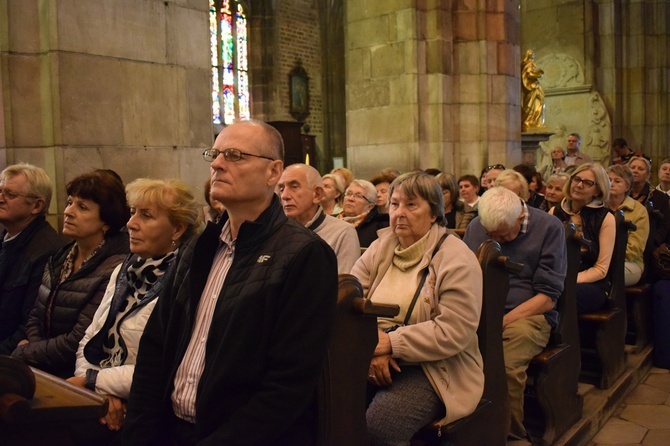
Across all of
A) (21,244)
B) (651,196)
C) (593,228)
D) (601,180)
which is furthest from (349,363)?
(651,196)

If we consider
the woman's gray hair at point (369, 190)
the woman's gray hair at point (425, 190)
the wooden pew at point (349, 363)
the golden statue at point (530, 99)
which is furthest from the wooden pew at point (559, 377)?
the golden statue at point (530, 99)

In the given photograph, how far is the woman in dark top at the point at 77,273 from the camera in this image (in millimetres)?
2947

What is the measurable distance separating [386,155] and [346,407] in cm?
695

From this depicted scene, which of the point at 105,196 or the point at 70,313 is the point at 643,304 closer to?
the point at 105,196

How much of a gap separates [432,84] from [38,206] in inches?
239

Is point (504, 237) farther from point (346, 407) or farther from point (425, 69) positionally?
point (425, 69)

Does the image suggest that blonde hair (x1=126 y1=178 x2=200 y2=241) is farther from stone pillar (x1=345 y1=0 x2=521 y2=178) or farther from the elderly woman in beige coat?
stone pillar (x1=345 y1=0 x2=521 y2=178)

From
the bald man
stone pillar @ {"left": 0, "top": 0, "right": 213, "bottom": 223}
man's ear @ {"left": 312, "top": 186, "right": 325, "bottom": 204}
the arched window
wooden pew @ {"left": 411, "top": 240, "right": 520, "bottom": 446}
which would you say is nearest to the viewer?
wooden pew @ {"left": 411, "top": 240, "right": 520, "bottom": 446}

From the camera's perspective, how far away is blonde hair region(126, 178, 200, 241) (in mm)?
2787

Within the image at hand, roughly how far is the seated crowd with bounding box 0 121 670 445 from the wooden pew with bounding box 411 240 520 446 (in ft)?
0.33

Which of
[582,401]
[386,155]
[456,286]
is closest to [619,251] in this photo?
[582,401]

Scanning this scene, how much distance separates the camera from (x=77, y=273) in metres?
3.03

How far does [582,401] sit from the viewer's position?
13.5 feet

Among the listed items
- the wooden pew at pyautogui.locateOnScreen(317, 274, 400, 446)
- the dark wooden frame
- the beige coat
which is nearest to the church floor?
the beige coat
